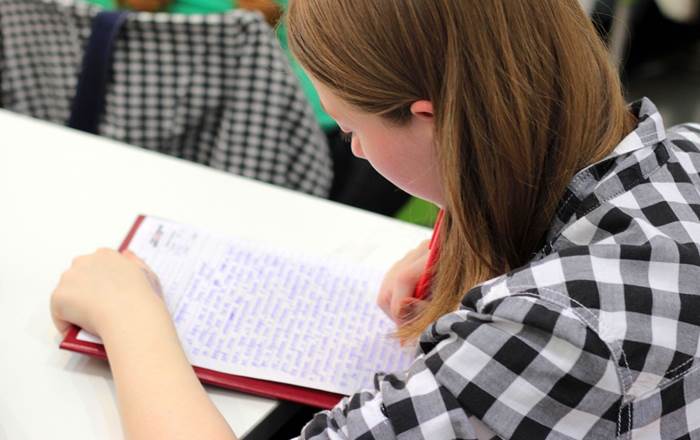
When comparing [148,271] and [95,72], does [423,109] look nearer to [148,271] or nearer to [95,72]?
[148,271]

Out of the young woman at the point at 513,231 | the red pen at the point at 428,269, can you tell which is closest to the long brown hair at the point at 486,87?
the young woman at the point at 513,231

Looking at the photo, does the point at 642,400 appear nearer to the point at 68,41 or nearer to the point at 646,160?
the point at 646,160

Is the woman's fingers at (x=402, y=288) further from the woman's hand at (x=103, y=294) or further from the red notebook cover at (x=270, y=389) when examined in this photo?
the woman's hand at (x=103, y=294)

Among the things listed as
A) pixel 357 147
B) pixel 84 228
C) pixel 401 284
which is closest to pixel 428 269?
pixel 401 284

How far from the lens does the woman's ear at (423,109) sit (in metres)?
0.66

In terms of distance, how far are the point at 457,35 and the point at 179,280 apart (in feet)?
1.45

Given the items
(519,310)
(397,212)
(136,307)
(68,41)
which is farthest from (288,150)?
(519,310)

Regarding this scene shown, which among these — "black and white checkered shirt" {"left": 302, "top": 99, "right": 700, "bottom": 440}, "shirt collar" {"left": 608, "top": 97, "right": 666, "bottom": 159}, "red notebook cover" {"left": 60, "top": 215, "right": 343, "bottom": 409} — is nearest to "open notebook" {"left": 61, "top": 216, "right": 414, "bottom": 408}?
"red notebook cover" {"left": 60, "top": 215, "right": 343, "bottom": 409}

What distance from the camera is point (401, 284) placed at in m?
0.88

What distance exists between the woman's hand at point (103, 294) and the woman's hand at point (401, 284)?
24 centimetres

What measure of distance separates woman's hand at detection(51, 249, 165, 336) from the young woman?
1.0 inches

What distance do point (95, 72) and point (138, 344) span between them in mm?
645

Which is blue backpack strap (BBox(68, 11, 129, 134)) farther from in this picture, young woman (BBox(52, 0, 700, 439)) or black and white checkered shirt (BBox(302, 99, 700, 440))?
black and white checkered shirt (BBox(302, 99, 700, 440))

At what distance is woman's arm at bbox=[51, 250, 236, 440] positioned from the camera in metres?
0.73
